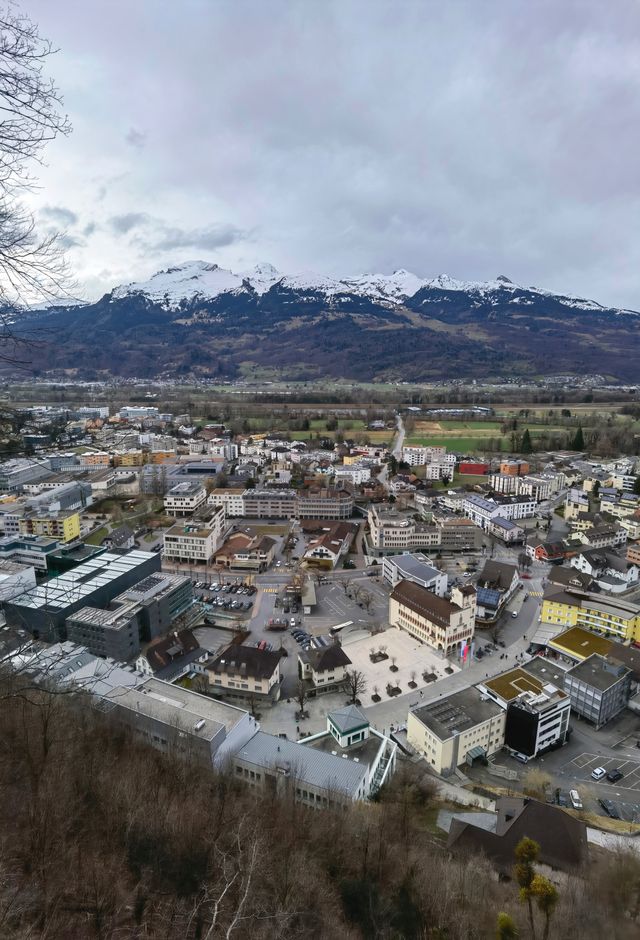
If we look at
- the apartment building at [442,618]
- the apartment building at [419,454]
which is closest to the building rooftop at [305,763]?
the apartment building at [442,618]

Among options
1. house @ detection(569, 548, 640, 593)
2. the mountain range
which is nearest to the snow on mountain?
the mountain range

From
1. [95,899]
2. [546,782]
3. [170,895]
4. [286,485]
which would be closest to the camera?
[95,899]

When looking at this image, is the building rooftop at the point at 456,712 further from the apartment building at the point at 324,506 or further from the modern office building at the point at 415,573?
the apartment building at the point at 324,506

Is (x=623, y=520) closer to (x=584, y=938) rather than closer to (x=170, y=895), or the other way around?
(x=584, y=938)

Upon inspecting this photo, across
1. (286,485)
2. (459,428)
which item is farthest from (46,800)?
(459,428)

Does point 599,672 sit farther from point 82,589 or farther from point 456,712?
point 82,589

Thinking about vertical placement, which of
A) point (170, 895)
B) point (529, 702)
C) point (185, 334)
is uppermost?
point (185, 334)

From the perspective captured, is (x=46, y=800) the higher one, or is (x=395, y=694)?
(x=46, y=800)
